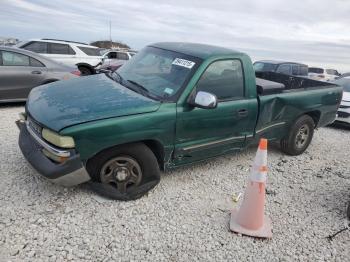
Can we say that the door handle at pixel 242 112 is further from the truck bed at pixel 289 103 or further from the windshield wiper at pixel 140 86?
the windshield wiper at pixel 140 86

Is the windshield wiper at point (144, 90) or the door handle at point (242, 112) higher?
the windshield wiper at point (144, 90)

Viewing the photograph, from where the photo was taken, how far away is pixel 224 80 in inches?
172

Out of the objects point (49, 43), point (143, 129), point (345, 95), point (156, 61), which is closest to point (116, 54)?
point (49, 43)

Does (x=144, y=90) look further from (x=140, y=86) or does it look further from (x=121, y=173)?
(x=121, y=173)

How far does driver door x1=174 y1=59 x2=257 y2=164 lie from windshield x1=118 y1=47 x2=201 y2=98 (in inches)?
8.5

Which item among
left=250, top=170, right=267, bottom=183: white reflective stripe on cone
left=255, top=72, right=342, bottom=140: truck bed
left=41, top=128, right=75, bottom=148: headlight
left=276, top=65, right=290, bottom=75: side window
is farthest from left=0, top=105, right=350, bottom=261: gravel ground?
left=276, top=65, right=290, bottom=75: side window

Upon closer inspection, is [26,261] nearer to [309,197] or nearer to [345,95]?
[309,197]

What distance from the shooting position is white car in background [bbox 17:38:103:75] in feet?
39.8

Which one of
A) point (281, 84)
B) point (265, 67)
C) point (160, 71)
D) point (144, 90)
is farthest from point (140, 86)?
point (265, 67)

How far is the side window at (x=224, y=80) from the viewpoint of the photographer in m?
4.14

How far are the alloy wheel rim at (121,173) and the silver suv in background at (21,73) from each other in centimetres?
453

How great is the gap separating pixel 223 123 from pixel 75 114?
6.15ft

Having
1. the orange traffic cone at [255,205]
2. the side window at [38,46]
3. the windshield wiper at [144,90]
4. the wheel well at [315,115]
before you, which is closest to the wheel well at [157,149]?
the windshield wiper at [144,90]

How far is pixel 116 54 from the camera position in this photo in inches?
705
